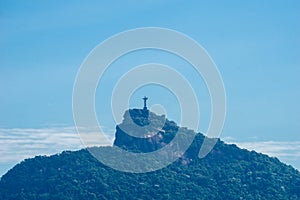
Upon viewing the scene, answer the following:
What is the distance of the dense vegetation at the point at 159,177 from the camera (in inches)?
5374

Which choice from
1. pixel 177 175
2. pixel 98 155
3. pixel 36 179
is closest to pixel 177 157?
pixel 177 175

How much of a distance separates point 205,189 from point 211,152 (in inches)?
586

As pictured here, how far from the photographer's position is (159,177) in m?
143

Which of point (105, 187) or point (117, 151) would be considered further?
point (117, 151)

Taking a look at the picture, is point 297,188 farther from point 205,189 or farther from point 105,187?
point 105,187

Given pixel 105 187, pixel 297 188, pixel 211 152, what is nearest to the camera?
pixel 105 187

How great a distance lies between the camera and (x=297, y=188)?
144 m

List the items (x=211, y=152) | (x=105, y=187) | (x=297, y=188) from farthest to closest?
(x=211, y=152), (x=297, y=188), (x=105, y=187)

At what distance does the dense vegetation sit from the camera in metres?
136

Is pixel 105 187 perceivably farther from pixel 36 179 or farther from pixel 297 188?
pixel 297 188

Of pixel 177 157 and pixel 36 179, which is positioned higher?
pixel 177 157

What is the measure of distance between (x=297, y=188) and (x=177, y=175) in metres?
19.6

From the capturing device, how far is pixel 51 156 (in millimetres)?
150500

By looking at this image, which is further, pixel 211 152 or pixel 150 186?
pixel 211 152
